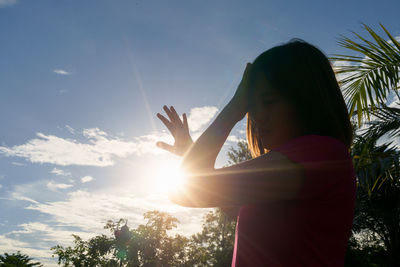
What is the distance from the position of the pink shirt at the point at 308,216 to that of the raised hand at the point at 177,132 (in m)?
0.46

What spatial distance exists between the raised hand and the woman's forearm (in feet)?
Answer: 0.76

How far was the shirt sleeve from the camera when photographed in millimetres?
716

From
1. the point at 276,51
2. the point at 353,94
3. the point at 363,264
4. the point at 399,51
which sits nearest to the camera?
the point at 276,51

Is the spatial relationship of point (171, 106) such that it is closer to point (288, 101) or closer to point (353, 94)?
point (288, 101)

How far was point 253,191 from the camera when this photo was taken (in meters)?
0.74

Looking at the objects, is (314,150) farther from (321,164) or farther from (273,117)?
(273,117)

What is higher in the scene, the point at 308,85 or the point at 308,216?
the point at 308,85

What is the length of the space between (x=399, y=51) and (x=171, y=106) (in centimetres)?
421

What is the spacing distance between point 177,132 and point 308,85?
559 mm

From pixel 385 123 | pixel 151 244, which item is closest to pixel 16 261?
pixel 151 244

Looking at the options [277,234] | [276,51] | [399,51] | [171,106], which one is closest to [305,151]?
[277,234]

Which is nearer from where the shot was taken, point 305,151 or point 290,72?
point 305,151

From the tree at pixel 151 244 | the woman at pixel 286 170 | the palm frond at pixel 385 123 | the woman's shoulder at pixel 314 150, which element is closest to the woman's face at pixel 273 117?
the woman at pixel 286 170

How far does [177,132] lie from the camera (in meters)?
1.21
